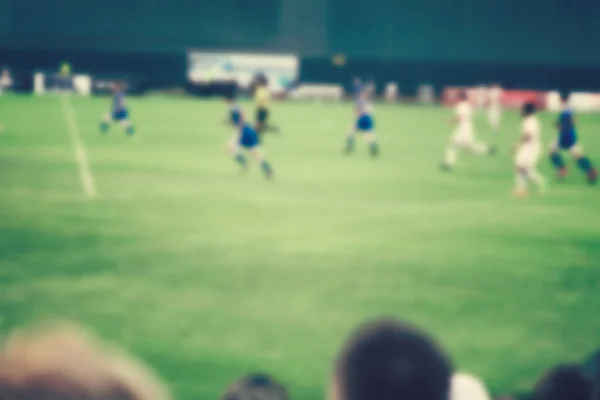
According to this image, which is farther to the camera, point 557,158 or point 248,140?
point 557,158

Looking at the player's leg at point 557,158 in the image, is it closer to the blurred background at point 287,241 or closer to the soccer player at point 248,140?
the blurred background at point 287,241

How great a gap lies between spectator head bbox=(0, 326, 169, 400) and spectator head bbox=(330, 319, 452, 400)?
0.84m

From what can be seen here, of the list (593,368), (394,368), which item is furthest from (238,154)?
(394,368)

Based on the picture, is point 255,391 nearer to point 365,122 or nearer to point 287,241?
point 287,241

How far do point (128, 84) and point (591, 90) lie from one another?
100 feet

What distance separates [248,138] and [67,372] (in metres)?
18.1

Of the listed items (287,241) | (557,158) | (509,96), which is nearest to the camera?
(287,241)

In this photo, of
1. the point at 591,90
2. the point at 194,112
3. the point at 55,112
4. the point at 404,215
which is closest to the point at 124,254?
the point at 404,215

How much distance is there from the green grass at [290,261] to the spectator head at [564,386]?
3912mm

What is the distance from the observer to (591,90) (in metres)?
58.7

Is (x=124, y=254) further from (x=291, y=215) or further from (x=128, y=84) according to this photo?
(x=128, y=84)

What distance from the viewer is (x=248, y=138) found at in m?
19.4

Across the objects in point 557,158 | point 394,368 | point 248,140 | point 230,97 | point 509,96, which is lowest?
point 509,96

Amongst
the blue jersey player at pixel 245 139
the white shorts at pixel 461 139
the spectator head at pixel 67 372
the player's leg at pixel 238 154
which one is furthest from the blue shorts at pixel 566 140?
the spectator head at pixel 67 372
